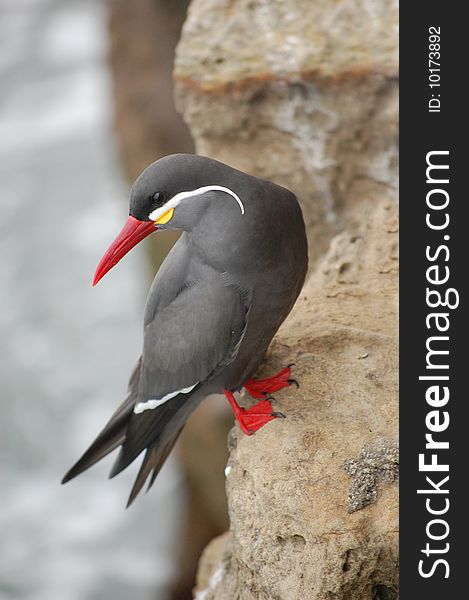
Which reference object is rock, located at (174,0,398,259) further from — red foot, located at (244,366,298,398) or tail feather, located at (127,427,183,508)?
tail feather, located at (127,427,183,508)

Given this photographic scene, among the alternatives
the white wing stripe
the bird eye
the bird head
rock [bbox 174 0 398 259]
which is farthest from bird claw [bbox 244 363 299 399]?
rock [bbox 174 0 398 259]

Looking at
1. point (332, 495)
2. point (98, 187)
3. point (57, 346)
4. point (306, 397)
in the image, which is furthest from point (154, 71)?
point (332, 495)

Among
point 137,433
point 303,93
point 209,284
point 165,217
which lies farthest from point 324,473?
point 303,93

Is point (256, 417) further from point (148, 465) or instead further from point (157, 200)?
point (157, 200)

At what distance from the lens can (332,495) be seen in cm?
378

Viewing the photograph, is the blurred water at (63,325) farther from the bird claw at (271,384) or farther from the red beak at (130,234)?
the red beak at (130,234)

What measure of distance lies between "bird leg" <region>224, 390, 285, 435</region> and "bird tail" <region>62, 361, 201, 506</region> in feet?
1.24

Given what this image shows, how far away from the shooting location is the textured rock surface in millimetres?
3740

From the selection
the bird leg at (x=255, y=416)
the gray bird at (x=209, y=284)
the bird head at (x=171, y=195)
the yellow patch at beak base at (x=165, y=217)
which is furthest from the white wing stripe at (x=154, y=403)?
the yellow patch at beak base at (x=165, y=217)

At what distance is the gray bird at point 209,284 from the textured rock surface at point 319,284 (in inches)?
11.6

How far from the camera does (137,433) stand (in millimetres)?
4668

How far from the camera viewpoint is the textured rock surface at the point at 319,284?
374 cm

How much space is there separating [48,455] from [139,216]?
8.88 meters

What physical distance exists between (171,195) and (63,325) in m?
10.2
